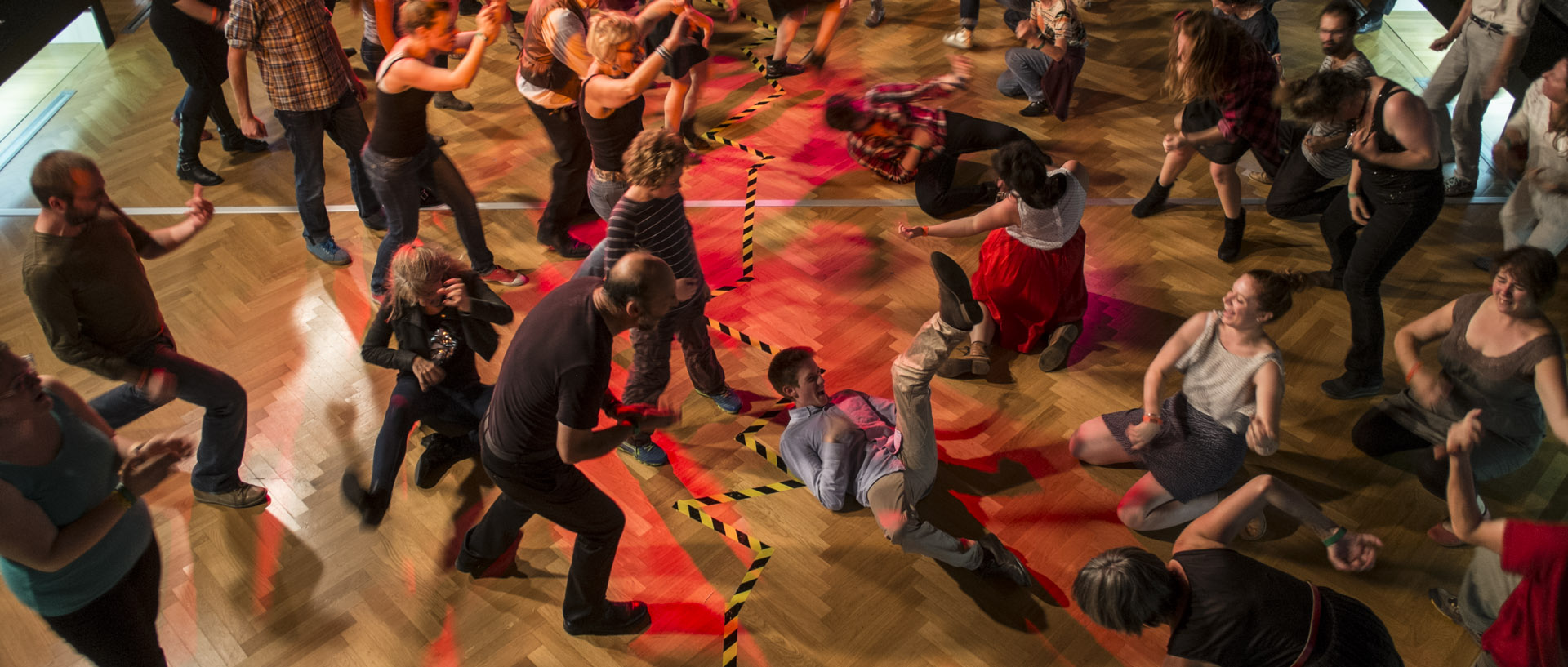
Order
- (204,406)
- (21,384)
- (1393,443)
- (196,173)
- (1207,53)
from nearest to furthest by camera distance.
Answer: (21,384)
(204,406)
(1393,443)
(1207,53)
(196,173)

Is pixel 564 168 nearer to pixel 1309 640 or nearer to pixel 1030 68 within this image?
pixel 1030 68

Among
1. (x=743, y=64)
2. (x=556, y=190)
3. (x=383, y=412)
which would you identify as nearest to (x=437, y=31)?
(x=556, y=190)

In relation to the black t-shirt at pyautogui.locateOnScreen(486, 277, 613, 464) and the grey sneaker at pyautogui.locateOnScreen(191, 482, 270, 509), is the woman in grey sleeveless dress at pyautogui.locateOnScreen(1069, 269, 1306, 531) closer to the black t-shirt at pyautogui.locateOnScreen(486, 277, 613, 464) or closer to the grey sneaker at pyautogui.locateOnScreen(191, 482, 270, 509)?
the black t-shirt at pyautogui.locateOnScreen(486, 277, 613, 464)

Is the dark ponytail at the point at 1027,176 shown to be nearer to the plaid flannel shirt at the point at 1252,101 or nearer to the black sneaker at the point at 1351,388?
the plaid flannel shirt at the point at 1252,101

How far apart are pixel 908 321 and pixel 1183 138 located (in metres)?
1.83

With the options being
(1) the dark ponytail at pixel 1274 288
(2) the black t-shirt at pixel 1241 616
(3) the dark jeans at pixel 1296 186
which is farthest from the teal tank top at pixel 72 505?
(3) the dark jeans at pixel 1296 186

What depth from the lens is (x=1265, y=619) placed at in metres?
2.91

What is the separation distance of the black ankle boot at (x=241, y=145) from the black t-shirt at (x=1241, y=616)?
617 cm

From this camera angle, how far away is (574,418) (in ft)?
10.00

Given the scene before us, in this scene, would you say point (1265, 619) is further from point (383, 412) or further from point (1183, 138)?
point (383, 412)

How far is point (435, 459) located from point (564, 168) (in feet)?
6.11

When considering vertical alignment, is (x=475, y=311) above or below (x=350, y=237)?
above

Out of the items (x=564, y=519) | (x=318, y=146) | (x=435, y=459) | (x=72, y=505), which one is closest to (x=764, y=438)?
(x=564, y=519)

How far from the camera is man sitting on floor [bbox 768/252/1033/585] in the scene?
3596 millimetres
